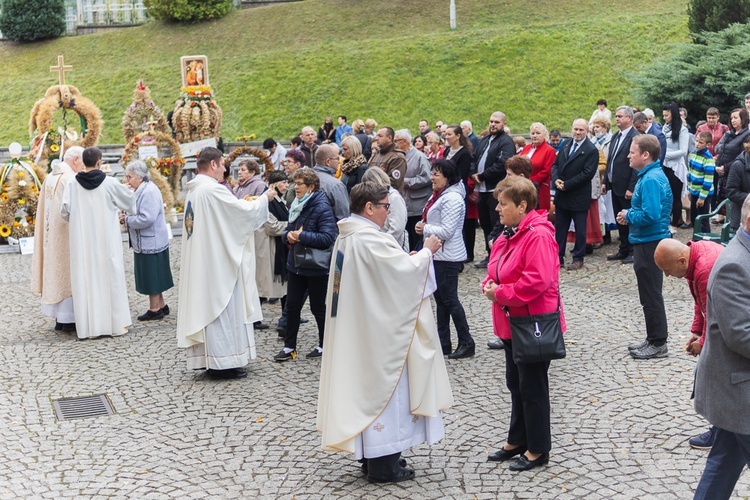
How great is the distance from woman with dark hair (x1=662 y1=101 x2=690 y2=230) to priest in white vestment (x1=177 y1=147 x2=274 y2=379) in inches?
312

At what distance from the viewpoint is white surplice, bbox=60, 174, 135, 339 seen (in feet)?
32.4

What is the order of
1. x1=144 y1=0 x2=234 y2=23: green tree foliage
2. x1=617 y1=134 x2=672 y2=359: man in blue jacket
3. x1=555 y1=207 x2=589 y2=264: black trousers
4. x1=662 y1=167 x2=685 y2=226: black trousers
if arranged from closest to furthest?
x1=617 y1=134 x2=672 y2=359: man in blue jacket < x1=555 y1=207 x2=589 y2=264: black trousers < x1=662 y1=167 x2=685 y2=226: black trousers < x1=144 y1=0 x2=234 y2=23: green tree foliage

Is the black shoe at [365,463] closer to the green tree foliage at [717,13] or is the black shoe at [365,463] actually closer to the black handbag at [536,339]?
the black handbag at [536,339]

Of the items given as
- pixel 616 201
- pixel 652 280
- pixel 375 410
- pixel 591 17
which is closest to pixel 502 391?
pixel 652 280

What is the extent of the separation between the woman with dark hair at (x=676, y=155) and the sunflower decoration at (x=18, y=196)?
1027 centimetres

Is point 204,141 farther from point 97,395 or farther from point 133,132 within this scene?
point 97,395

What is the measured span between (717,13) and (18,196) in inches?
621

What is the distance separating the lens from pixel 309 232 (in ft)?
27.0

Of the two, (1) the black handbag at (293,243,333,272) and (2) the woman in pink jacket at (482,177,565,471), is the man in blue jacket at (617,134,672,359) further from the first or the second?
(1) the black handbag at (293,243,333,272)

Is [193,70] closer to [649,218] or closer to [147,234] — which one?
[147,234]

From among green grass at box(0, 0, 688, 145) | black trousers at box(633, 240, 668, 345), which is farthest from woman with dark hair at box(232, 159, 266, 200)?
green grass at box(0, 0, 688, 145)

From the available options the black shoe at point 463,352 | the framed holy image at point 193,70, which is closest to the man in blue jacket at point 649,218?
the black shoe at point 463,352

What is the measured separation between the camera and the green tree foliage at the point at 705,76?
55.9 feet

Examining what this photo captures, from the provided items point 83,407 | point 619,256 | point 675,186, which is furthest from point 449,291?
point 675,186
